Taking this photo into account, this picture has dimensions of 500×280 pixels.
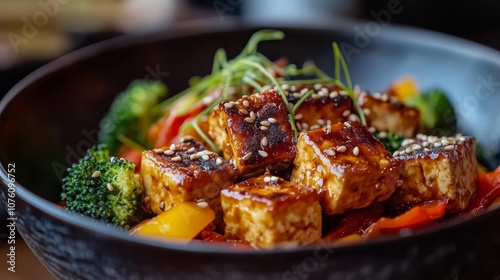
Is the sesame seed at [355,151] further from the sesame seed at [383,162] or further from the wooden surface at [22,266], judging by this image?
the wooden surface at [22,266]

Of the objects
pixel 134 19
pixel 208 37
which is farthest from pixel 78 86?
pixel 134 19

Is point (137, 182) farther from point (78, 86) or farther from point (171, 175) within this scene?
point (78, 86)

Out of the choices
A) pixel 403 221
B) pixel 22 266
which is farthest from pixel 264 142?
pixel 22 266

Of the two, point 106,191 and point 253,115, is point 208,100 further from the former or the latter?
point 106,191

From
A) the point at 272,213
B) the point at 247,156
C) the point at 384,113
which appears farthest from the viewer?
the point at 384,113

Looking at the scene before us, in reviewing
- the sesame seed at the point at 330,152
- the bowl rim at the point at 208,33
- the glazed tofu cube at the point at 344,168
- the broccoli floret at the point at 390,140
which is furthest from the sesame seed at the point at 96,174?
the broccoli floret at the point at 390,140

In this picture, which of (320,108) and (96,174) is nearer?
(96,174)
